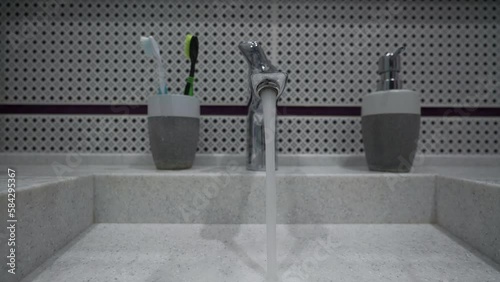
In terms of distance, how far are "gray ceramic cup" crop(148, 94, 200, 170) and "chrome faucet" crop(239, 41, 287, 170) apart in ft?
0.37

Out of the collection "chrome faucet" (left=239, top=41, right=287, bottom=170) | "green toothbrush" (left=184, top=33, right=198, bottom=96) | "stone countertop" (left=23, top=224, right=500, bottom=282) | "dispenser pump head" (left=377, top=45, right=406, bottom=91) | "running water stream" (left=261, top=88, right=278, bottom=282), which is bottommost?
"stone countertop" (left=23, top=224, right=500, bottom=282)

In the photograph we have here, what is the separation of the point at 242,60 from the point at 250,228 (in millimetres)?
378

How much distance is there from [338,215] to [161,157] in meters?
0.33

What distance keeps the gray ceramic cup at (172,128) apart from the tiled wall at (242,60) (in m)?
0.11

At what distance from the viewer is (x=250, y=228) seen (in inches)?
16.8

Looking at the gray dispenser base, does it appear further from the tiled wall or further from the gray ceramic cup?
the tiled wall

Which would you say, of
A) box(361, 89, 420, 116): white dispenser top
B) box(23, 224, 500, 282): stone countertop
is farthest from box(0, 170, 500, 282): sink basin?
box(361, 89, 420, 116): white dispenser top

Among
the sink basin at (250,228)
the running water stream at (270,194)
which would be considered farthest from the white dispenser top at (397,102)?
the running water stream at (270,194)

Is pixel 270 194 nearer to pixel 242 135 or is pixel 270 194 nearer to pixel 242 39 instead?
pixel 242 135

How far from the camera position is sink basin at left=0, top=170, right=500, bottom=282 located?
0.30m

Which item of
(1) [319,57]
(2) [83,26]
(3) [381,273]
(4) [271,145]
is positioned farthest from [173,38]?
(3) [381,273]

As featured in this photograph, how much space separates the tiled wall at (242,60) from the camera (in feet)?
2.00

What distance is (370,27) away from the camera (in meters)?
0.61

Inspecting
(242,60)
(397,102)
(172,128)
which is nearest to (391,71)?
(397,102)
